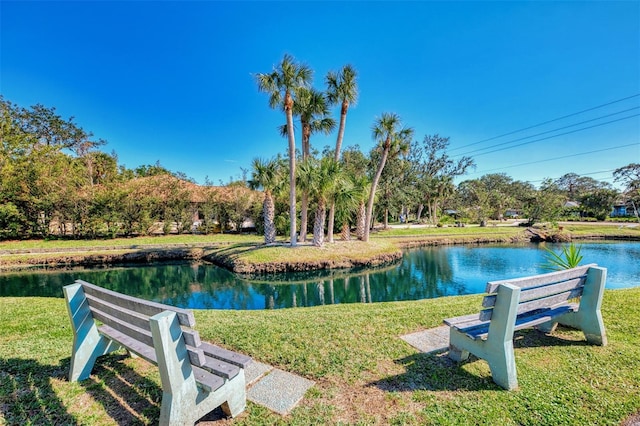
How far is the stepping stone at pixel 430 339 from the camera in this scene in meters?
3.58

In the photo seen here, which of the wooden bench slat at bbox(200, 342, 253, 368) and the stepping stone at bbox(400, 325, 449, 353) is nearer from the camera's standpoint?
the wooden bench slat at bbox(200, 342, 253, 368)

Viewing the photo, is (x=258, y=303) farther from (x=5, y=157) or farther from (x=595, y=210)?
(x=595, y=210)

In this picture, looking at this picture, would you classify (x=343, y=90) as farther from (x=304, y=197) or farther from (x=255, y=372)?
(x=255, y=372)

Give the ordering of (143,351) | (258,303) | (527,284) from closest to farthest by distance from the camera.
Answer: (143,351) → (527,284) → (258,303)

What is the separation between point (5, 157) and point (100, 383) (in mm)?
30767

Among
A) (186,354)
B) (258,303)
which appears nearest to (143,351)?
(186,354)

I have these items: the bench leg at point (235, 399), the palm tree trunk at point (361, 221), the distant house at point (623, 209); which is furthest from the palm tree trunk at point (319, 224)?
the distant house at point (623, 209)

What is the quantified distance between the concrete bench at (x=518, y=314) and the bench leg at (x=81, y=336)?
12.7ft

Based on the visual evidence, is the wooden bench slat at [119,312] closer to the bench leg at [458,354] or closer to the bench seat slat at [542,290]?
the bench seat slat at [542,290]

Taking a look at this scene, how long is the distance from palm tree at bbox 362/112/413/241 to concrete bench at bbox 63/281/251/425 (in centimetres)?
1642

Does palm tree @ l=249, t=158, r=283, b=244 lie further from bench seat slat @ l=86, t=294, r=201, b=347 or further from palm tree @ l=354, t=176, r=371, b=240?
bench seat slat @ l=86, t=294, r=201, b=347

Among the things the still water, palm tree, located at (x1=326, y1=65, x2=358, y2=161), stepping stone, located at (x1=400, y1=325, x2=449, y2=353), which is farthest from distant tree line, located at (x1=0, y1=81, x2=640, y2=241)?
stepping stone, located at (x1=400, y1=325, x2=449, y2=353)

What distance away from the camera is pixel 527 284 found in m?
2.77

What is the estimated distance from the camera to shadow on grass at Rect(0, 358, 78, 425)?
7.61 ft
